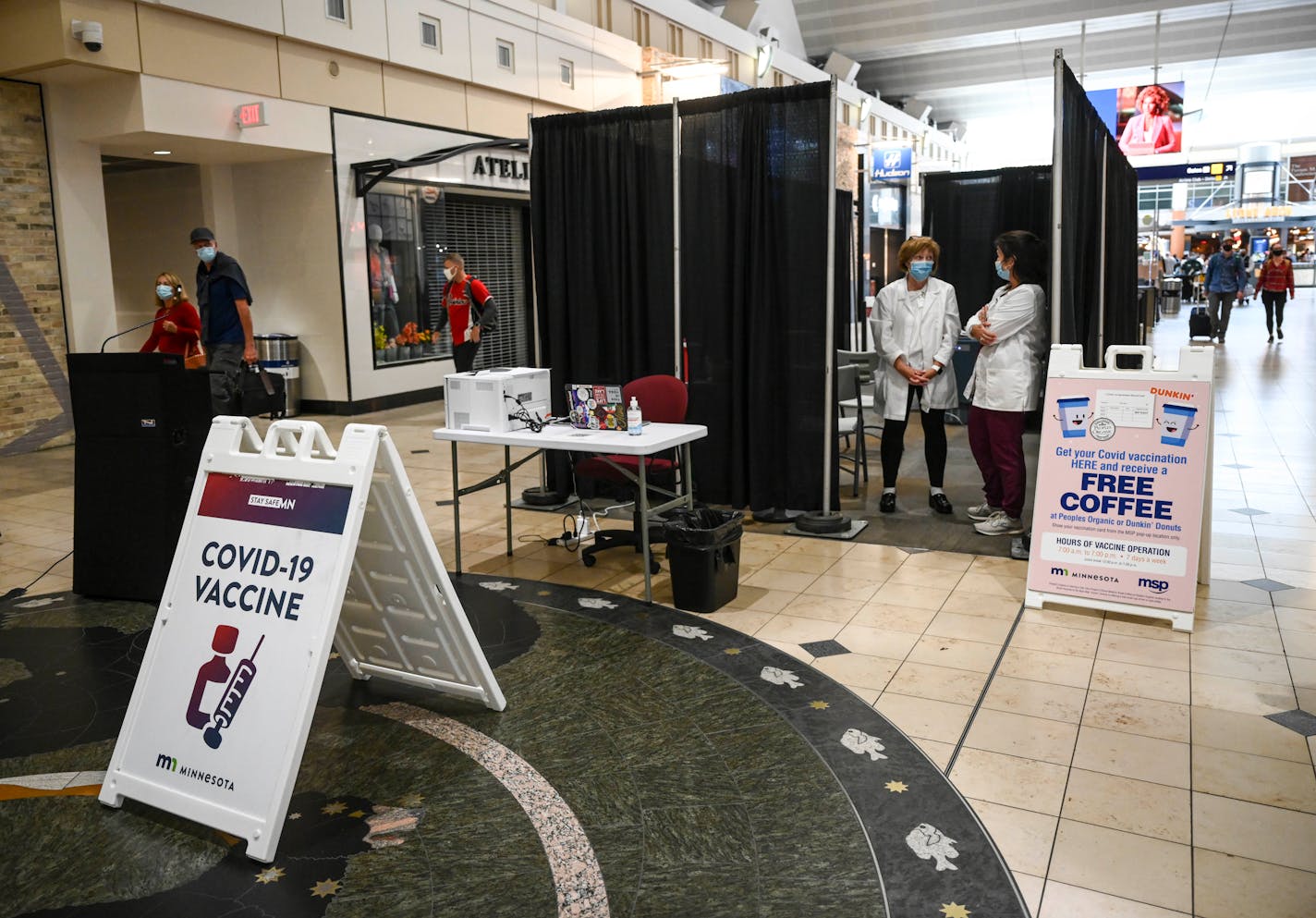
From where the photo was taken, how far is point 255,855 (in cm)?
254

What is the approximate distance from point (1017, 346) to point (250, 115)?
7113 mm

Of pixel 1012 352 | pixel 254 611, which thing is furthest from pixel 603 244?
pixel 254 611

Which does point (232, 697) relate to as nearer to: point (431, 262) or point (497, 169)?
point (431, 262)

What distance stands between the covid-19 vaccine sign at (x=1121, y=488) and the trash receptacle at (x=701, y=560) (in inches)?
50.9

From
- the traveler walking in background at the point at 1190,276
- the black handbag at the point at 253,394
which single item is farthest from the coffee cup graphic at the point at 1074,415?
the traveler walking in background at the point at 1190,276

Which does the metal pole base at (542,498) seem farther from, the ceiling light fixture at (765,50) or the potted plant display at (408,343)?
the ceiling light fixture at (765,50)

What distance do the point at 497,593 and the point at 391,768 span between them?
5.56 ft

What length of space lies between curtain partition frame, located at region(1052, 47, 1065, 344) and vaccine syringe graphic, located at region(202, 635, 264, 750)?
3.73m

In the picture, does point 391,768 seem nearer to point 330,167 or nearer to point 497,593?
point 497,593

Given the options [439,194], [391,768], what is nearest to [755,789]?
[391,768]

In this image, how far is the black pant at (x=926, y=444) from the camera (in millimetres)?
5820

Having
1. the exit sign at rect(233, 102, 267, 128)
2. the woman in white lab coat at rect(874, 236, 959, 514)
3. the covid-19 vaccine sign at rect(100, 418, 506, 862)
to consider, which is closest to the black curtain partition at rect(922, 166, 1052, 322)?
the woman in white lab coat at rect(874, 236, 959, 514)

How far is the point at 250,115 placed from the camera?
8984 mm

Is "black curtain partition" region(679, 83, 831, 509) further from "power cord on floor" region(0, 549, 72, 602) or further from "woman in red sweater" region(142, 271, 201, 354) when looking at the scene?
"power cord on floor" region(0, 549, 72, 602)
